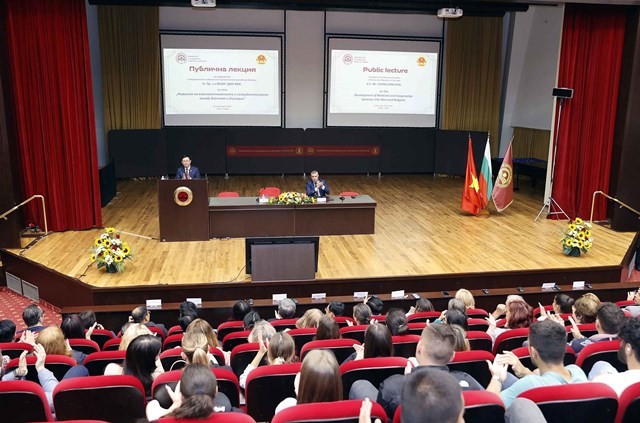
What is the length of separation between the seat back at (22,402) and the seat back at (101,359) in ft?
2.60

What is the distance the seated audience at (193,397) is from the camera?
2188mm

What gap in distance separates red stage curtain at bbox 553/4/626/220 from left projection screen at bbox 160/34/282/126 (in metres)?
7.21

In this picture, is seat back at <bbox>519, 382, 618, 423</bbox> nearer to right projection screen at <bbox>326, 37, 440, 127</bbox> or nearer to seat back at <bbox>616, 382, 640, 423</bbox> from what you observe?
seat back at <bbox>616, 382, 640, 423</bbox>

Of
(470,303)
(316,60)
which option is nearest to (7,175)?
(470,303)

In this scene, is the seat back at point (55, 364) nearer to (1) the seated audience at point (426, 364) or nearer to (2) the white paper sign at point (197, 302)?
(1) the seated audience at point (426, 364)

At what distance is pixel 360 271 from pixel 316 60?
8881 mm

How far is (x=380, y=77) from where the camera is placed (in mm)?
14906

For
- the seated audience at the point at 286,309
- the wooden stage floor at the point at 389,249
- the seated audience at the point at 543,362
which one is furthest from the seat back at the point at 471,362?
the wooden stage floor at the point at 389,249

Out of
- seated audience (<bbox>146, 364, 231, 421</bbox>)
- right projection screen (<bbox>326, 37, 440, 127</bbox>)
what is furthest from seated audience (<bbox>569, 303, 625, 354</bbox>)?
right projection screen (<bbox>326, 37, 440, 127</bbox>)

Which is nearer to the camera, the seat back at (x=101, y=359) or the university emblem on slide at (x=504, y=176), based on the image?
the seat back at (x=101, y=359)

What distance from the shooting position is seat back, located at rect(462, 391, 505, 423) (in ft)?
7.73

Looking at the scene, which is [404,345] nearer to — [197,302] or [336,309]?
[336,309]

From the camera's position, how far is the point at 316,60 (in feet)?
50.0

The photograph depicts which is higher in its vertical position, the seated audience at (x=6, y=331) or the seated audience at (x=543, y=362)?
the seated audience at (x=543, y=362)
